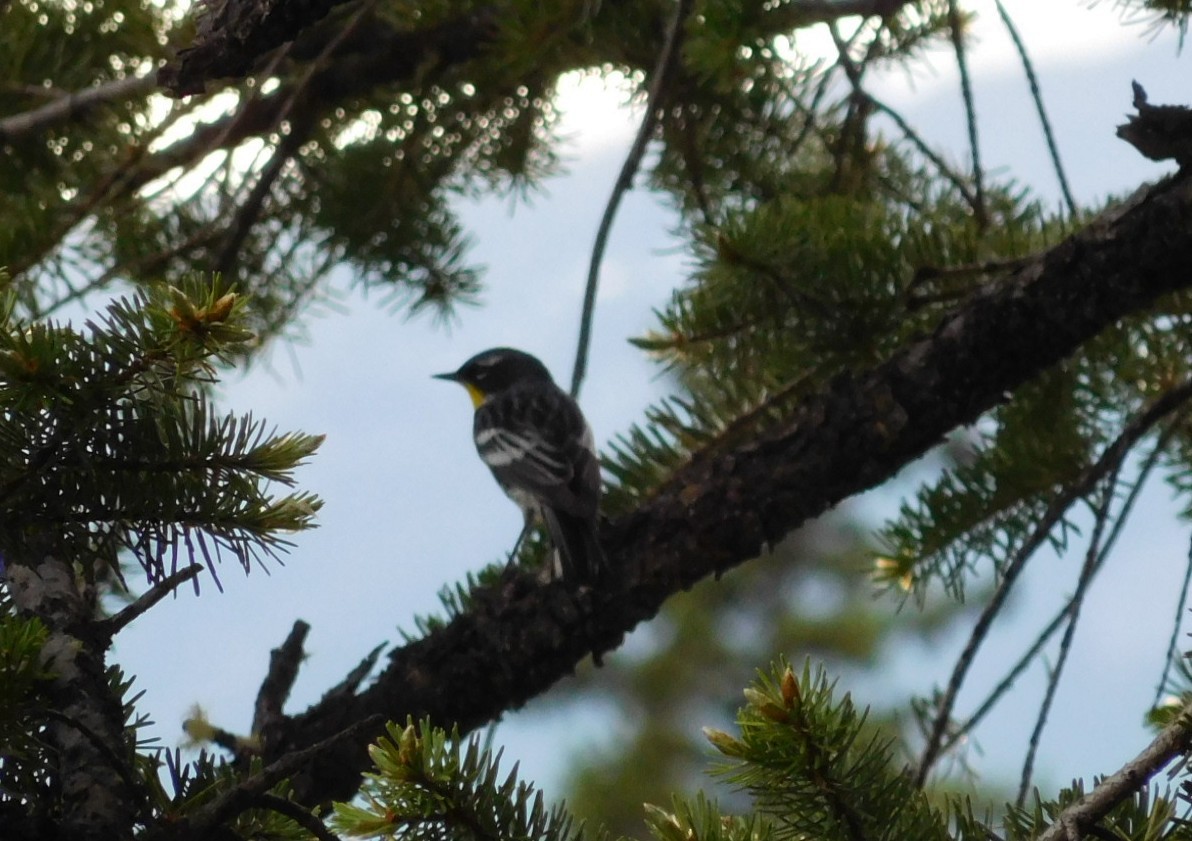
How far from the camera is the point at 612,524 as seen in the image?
1560 mm

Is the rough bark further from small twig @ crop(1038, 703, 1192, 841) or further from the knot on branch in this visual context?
the knot on branch

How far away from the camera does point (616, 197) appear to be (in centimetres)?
147

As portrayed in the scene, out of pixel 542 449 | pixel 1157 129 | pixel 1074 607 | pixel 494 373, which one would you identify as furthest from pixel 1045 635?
pixel 494 373

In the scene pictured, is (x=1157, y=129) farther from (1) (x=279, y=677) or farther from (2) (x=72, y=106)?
(2) (x=72, y=106)

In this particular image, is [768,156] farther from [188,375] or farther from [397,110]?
[188,375]

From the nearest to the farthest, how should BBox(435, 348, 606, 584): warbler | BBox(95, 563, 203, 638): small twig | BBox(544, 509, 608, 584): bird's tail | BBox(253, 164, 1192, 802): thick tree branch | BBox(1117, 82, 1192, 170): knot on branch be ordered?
BBox(95, 563, 203, 638): small twig < BBox(1117, 82, 1192, 170): knot on branch < BBox(253, 164, 1192, 802): thick tree branch < BBox(544, 509, 608, 584): bird's tail < BBox(435, 348, 606, 584): warbler

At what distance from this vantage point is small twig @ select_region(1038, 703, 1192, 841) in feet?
2.25

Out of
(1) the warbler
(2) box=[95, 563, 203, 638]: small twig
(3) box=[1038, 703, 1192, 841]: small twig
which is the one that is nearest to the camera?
(3) box=[1038, 703, 1192, 841]: small twig

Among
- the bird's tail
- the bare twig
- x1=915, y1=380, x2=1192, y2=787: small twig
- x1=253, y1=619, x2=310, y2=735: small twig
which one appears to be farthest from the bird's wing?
the bare twig

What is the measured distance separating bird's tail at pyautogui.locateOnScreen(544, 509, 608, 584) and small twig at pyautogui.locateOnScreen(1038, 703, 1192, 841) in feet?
2.76

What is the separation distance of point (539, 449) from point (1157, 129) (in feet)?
4.81

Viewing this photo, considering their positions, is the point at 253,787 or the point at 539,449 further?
the point at 539,449

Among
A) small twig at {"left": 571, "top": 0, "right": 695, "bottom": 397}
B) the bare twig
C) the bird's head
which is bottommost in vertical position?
small twig at {"left": 571, "top": 0, "right": 695, "bottom": 397}

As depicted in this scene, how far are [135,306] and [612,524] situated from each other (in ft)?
2.76
